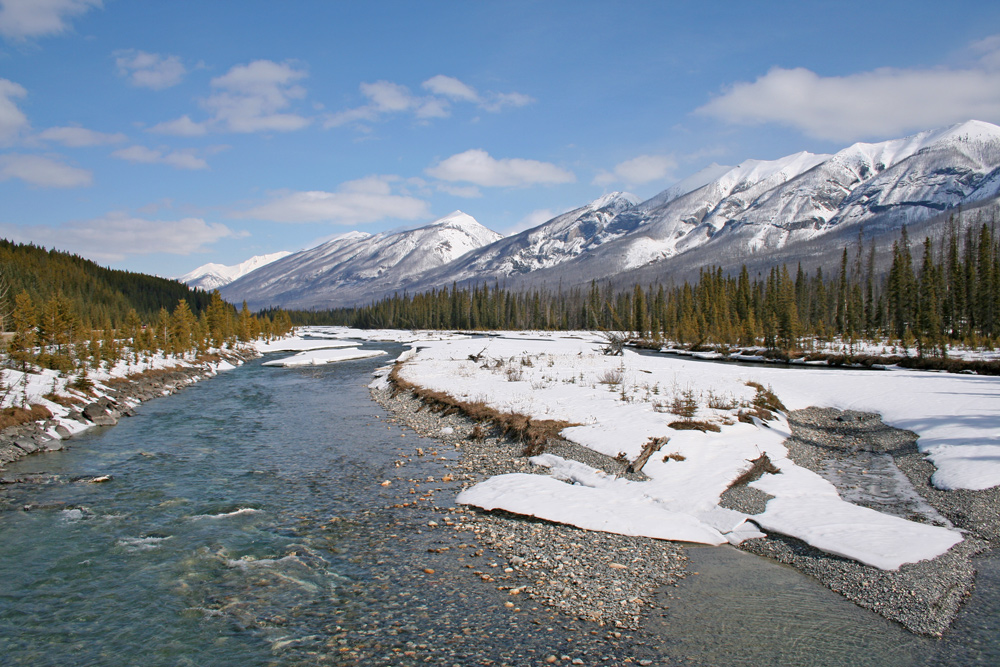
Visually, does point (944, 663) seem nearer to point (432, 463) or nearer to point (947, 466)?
point (947, 466)

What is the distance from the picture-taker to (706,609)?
25.7 feet

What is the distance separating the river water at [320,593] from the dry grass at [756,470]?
11.5ft

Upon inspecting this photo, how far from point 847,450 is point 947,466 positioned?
10.6ft

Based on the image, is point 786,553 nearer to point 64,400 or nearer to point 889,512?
point 889,512

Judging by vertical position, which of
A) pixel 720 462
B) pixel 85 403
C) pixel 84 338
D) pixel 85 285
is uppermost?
pixel 85 285

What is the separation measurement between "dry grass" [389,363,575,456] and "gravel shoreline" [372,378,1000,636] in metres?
1.09

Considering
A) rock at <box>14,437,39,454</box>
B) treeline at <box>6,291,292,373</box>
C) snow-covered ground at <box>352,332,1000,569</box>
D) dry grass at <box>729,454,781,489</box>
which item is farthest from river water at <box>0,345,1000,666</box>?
treeline at <box>6,291,292,373</box>

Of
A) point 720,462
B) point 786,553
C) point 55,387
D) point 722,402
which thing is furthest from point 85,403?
point 786,553

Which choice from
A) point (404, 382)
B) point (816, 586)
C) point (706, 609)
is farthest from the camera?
point (404, 382)

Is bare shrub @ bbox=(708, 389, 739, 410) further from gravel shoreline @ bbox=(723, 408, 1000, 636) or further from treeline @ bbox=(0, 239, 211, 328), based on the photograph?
treeline @ bbox=(0, 239, 211, 328)

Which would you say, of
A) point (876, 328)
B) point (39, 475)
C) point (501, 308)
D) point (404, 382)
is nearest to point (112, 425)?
point (39, 475)

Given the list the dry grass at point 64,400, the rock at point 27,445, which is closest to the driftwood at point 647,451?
the rock at point 27,445

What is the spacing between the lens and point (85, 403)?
81.4ft

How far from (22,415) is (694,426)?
82.4ft
